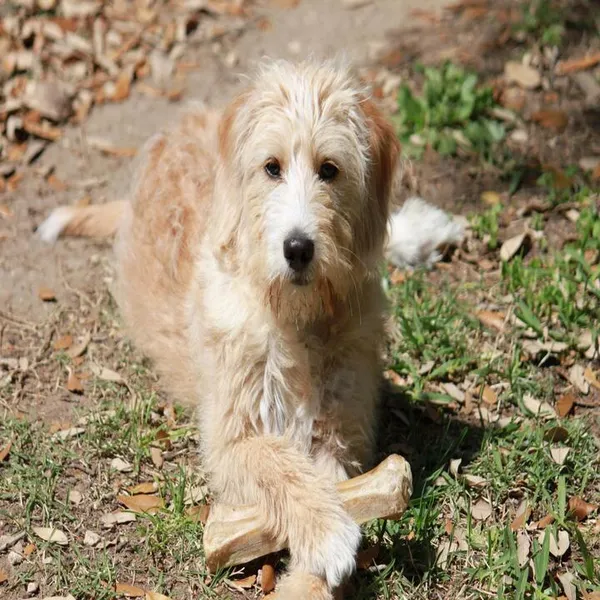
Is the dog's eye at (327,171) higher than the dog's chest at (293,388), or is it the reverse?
the dog's eye at (327,171)


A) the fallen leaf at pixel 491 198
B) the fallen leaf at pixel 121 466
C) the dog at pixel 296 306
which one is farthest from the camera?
the fallen leaf at pixel 491 198

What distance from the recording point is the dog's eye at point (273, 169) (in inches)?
148

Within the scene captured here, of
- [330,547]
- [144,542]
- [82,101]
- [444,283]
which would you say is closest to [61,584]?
[144,542]

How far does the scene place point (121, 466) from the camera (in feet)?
14.2

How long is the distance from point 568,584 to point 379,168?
1839 millimetres

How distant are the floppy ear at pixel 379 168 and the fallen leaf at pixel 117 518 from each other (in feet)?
5.03

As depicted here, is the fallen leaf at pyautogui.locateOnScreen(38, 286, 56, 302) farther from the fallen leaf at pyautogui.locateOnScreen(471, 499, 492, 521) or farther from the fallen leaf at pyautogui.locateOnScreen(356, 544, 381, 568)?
the fallen leaf at pyautogui.locateOnScreen(471, 499, 492, 521)

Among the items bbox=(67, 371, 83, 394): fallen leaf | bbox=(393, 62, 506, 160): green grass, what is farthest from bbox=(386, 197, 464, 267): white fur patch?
bbox=(67, 371, 83, 394): fallen leaf

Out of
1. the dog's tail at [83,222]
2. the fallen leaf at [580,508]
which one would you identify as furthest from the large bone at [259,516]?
the dog's tail at [83,222]

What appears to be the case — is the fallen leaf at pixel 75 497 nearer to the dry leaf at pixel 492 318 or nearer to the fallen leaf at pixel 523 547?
the fallen leaf at pixel 523 547

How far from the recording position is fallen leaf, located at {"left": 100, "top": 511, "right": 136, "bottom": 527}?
13.2 feet

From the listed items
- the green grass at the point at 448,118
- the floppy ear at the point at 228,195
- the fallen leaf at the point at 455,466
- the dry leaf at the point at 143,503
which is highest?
the floppy ear at the point at 228,195

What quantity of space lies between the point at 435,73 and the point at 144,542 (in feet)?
12.5

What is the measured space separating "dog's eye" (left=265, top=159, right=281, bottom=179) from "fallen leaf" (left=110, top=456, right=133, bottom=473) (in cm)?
152
